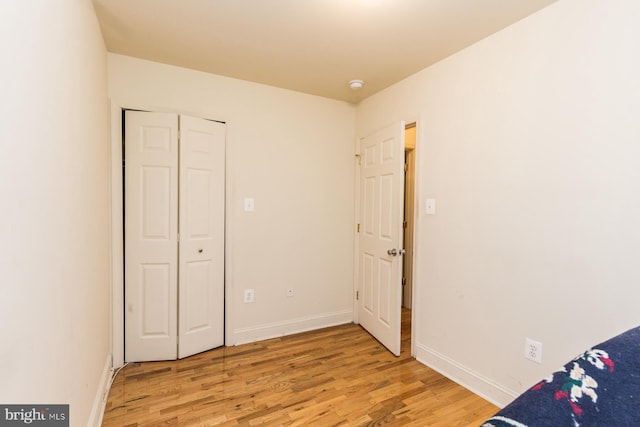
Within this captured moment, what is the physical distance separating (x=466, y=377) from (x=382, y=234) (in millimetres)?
1279

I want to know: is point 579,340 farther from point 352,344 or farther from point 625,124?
point 352,344

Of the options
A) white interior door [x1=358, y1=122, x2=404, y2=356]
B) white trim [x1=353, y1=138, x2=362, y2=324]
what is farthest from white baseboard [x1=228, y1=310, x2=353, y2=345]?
white interior door [x1=358, y1=122, x2=404, y2=356]

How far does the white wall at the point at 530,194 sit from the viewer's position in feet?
4.78

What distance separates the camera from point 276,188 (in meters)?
2.96

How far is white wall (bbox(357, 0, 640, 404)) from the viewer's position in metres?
1.46

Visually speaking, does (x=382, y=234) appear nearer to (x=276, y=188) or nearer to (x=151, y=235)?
(x=276, y=188)

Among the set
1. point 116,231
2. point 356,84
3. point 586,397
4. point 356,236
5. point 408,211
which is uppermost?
point 356,84

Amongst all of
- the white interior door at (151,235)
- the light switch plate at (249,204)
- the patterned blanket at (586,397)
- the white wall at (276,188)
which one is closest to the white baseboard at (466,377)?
the white wall at (276,188)

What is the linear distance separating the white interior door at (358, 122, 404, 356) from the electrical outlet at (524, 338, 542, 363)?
0.95 metres

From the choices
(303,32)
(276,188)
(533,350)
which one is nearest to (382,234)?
(276,188)

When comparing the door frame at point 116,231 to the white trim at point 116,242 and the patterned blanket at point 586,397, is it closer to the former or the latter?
the white trim at point 116,242

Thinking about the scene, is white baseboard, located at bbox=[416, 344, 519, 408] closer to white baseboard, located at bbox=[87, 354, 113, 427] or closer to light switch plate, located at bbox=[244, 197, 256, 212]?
light switch plate, located at bbox=[244, 197, 256, 212]

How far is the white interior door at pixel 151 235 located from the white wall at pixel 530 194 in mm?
2069

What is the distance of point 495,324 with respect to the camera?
198cm
